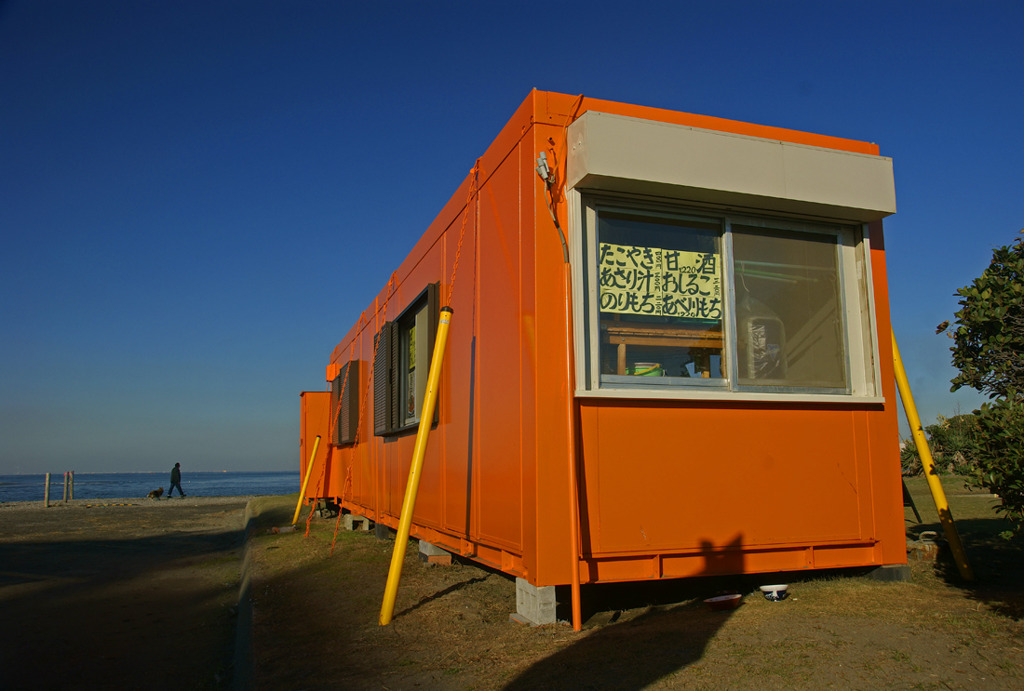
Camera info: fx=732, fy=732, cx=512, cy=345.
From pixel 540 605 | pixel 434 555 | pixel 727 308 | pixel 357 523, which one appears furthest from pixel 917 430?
pixel 357 523

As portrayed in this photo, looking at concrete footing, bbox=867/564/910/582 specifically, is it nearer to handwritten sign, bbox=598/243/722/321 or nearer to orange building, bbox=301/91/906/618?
orange building, bbox=301/91/906/618

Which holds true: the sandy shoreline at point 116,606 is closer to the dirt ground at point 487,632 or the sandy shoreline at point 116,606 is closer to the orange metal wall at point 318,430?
the dirt ground at point 487,632

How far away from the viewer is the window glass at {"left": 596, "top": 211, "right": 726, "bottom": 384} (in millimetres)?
4691

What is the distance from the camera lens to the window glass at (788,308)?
4.95 metres

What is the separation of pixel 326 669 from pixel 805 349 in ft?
12.0

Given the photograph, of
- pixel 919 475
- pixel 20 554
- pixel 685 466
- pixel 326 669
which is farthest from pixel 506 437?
pixel 919 475

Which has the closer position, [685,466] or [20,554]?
[685,466]

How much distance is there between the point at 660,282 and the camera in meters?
4.83

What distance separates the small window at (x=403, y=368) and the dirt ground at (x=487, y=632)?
4.87 ft

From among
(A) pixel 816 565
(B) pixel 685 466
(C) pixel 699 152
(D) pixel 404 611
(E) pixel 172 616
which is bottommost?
(E) pixel 172 616

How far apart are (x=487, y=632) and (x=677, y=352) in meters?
2.12

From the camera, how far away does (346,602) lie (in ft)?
18.5

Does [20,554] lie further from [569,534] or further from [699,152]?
[699,152]

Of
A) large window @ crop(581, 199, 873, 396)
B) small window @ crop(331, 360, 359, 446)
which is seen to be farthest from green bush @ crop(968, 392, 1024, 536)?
small window @ crop(331, 360, 359, 446)
